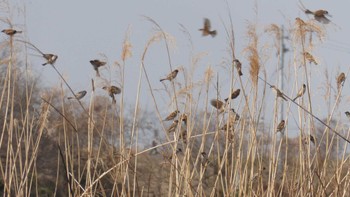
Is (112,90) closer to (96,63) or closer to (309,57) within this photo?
(96,63)

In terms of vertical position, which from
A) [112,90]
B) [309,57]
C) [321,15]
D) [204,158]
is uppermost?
[321,15]

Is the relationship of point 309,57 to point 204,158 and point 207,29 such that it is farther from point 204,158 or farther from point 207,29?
point 204,158

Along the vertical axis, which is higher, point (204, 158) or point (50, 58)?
point (50, 58)

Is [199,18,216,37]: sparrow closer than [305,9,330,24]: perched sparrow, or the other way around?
[305,9,330,24]: perched sparrow

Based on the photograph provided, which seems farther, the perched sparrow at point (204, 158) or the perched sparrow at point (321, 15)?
the perched sparrow at point (204, 158)

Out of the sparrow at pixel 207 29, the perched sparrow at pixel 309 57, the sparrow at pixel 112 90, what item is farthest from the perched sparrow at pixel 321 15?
the sparrow at pixel 112 90

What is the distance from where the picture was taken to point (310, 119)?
94.9 inches

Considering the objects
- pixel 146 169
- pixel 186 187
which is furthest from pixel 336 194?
pixel 146 169

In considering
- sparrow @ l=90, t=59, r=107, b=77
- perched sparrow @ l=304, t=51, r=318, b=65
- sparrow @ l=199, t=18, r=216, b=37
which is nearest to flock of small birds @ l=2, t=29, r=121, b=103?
sparrow @ l=90, t=59, r=107, b=77

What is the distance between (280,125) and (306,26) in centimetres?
40

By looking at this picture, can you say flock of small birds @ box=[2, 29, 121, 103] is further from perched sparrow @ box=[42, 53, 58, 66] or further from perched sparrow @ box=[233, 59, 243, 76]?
perched sparrow @ box=[233, 59, 243, 76]

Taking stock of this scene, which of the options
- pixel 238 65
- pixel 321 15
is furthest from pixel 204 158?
pixel 321 15

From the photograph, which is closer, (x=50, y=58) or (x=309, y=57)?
(x=50, y=58)

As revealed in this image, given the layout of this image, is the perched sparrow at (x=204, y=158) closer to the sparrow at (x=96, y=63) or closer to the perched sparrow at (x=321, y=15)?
the sparrow at (x=96, y=63)
